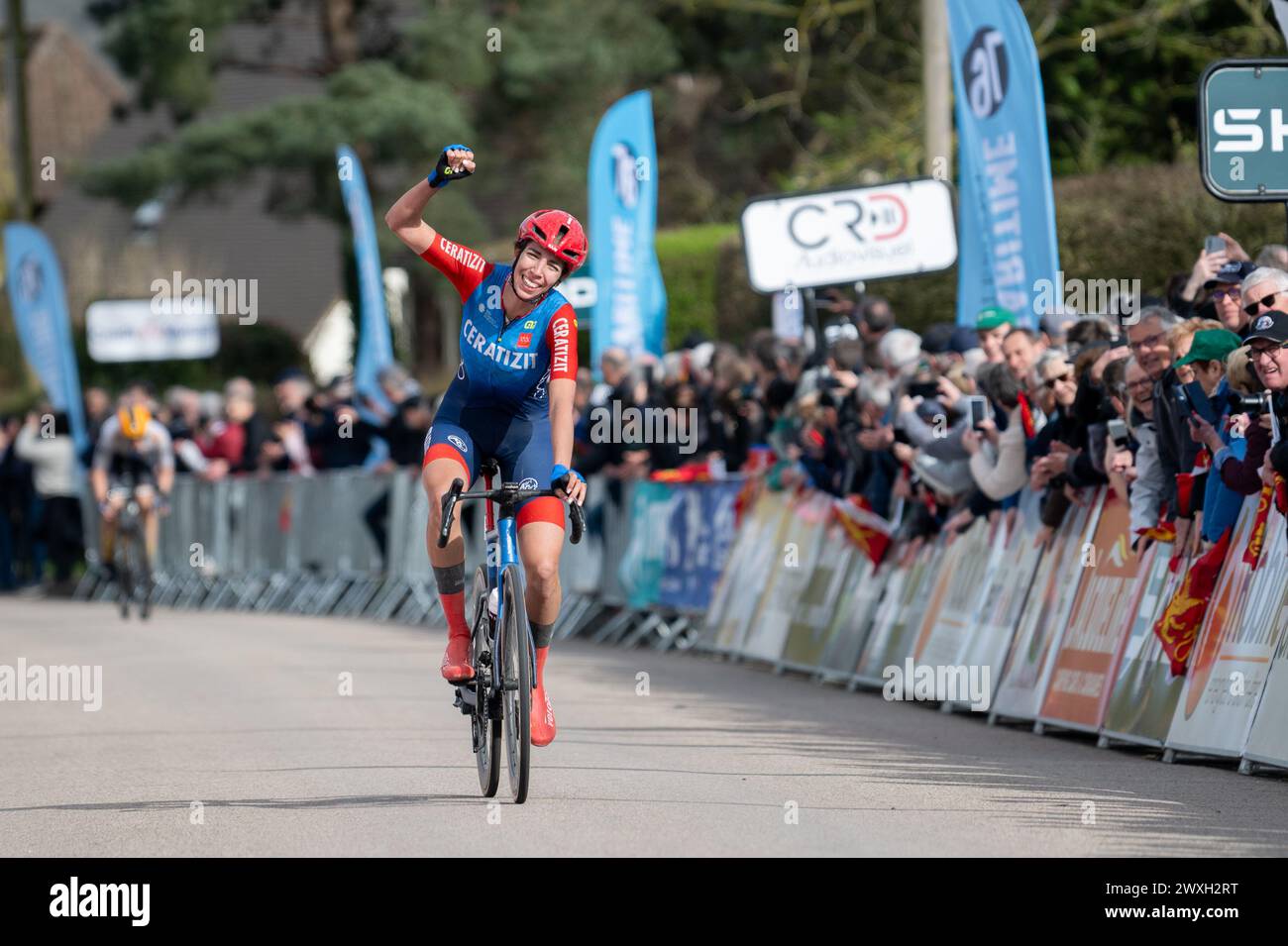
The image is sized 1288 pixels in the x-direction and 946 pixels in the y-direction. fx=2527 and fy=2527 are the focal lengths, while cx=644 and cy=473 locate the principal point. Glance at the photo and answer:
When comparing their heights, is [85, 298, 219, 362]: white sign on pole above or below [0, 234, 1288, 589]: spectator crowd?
above

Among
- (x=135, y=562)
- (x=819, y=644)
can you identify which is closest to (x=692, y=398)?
(x=819, y=644)

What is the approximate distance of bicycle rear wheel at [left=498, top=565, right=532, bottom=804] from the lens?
9000 millimetres

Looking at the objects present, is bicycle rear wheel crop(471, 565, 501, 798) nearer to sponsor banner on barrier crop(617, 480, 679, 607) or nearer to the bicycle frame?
the bicycle frame

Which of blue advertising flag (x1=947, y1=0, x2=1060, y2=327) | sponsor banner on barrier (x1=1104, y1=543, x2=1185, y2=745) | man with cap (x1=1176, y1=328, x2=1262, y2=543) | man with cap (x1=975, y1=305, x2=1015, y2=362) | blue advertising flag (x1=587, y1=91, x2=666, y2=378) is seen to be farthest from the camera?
blue advertising flag (x1=587, y1=91, x2=666, y2=378)

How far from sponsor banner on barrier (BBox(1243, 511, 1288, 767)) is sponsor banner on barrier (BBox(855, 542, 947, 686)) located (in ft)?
13.9

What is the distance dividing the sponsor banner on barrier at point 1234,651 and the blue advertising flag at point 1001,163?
514cm

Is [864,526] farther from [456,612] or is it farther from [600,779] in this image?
[456,612]

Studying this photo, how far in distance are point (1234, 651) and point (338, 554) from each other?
1479 centimetres

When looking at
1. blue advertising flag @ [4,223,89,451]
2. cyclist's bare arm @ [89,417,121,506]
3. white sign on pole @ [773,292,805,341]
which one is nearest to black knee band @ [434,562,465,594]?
white sign on pole @ [773,292,805,341]

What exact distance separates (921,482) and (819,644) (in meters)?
1.80

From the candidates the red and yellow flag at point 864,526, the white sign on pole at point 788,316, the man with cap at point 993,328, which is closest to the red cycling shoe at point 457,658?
the man with cap at point 993,328

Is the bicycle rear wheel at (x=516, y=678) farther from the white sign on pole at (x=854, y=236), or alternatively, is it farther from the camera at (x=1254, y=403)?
the white sign on pole at (x=854, y=236)

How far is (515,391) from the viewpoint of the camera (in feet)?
31.7
